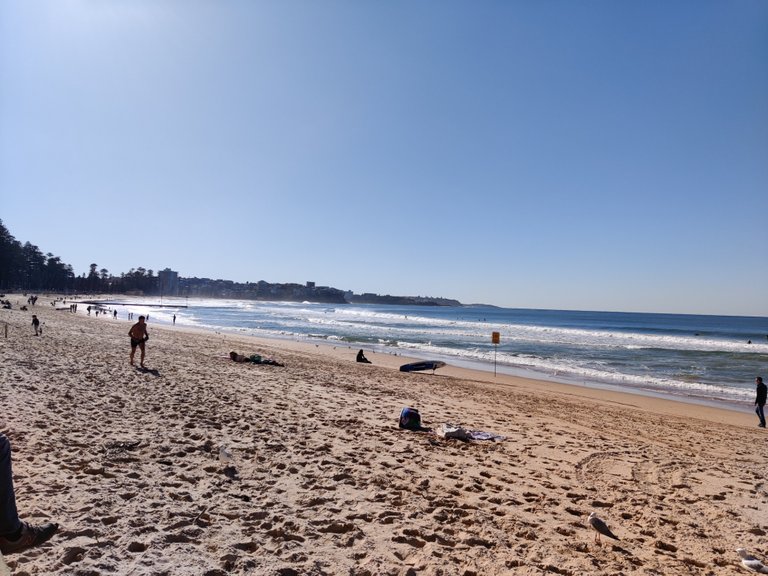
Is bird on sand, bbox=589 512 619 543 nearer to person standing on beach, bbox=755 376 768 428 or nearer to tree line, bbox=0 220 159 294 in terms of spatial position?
person standing on beach, bbox=755 376 768 428

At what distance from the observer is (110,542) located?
359 cm

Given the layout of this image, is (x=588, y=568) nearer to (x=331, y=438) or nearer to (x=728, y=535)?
(x=728, y=535)

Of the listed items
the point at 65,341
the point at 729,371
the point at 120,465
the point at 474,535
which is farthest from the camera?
the point at 729,371

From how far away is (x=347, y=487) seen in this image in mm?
5148

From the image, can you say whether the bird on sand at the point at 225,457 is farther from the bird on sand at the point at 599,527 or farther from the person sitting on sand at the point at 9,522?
the bird on sand at the point at 599,527

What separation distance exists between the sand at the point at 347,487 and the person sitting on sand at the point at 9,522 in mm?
211

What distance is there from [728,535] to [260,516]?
16.2ft

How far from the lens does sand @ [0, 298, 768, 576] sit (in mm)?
3701

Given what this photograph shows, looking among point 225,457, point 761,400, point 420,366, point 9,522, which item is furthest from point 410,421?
point 420,366

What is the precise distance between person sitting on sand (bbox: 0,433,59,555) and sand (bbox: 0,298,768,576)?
21 centimetres

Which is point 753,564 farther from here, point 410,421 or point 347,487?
point 410,421

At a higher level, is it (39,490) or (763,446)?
(39,490)

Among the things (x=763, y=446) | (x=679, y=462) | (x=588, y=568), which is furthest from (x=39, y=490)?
(x=763, y=446)

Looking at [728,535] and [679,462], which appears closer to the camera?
[728,535]
